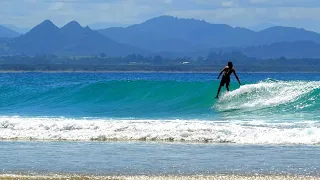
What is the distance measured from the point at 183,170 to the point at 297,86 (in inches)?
673

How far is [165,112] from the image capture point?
1202 inches

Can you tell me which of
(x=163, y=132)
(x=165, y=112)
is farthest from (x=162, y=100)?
(x=163, y=132)

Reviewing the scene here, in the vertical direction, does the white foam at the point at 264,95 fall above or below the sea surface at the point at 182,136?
above

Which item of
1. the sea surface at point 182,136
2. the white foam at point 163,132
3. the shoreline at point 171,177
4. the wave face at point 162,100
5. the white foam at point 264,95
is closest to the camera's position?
the shoreline at point 171,177

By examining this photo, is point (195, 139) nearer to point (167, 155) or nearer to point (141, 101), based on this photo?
point (167, 155)

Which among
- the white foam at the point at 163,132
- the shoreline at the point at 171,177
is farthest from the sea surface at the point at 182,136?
the shoreline at the point at 171,177

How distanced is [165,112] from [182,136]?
37.0 ft

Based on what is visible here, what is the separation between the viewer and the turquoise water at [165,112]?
1947 cm

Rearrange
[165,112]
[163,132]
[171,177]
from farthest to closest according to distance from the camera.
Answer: [165,112] → [163,132] → [171,177]

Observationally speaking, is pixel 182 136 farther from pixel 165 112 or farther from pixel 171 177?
pixel 165 112

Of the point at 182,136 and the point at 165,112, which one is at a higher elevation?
the point at 182,136

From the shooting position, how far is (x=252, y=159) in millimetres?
15227

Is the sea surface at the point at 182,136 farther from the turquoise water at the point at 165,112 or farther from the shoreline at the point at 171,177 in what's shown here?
the shoreline at the point at 171,177

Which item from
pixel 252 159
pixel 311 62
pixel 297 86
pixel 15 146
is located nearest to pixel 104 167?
pixel 252 159
